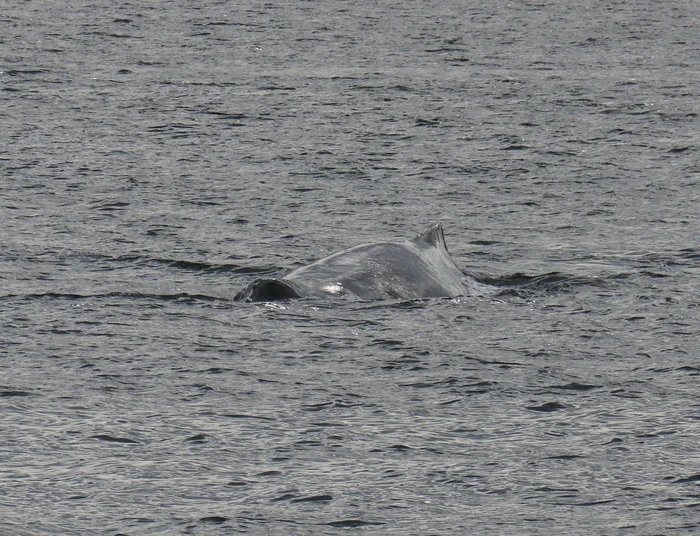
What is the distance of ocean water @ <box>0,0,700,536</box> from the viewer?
27.4ft

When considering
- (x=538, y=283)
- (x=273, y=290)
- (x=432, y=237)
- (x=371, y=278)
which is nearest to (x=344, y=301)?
(x=371, y=278)

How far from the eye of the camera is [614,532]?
25.4 feet

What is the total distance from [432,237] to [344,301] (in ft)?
6.11

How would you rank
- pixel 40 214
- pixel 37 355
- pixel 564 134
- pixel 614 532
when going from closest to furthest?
pixel 614 532, pixel 37 355, pixel 40 214, pixel 564 134

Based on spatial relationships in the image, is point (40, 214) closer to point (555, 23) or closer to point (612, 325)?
point (612, 325)

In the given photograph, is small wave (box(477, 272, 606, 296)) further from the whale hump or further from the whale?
the whale hump

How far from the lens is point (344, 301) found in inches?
499

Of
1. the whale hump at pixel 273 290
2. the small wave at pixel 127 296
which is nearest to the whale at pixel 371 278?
the whale hump at pixel 273 290

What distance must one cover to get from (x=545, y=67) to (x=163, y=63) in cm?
678

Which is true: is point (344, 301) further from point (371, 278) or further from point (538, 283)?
point (538, 283)

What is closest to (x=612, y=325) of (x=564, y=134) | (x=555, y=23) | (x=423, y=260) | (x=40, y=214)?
(x=423, y=260)

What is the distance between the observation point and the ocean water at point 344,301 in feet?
27.4

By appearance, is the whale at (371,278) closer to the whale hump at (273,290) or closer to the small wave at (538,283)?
the whale hump at (273,290)

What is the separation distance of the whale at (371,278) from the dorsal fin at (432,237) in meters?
0.13
